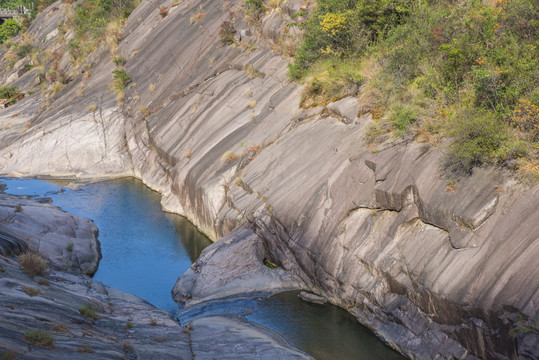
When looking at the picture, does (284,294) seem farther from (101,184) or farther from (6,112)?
(6,112)

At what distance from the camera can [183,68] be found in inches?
1508

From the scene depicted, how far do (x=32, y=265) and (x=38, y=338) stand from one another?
6939 millimetres

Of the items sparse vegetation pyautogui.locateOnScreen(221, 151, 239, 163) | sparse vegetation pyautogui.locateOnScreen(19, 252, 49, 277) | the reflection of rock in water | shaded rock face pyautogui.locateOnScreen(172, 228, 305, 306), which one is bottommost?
the reflection of rock in water

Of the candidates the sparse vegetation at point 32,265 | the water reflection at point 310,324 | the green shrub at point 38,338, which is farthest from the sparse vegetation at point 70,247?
the green shrub at point 38,338

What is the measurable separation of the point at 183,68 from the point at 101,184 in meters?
9.80

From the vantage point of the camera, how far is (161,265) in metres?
23.6

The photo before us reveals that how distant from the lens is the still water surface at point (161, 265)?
1662cm

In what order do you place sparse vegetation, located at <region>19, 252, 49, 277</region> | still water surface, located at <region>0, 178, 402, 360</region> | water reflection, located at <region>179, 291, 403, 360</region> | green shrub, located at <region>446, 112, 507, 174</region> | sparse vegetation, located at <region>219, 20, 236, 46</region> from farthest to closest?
sparse vegetation, located at <region>219, 20, 236, 46</region> → sparse vegetation, located at <region>19, 252, 49, 277</region> → still water surface, located at <region>0, 178, 402, 360</region> → water reflection, located at <region>179, 291, 403, 360</region> → green shrub, located at <region>446, 112, 507, 174</region>

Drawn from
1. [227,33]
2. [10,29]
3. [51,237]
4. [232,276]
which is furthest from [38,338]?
[10,29]

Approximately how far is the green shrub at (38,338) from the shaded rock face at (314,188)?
7.86 m

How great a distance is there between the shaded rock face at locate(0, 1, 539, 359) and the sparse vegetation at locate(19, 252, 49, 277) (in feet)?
16.3

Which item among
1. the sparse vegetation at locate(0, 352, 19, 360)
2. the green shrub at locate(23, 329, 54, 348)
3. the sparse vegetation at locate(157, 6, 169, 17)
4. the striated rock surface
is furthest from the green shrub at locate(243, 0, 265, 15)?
the sparse vegetation at locate(0, 352, 19, 360)

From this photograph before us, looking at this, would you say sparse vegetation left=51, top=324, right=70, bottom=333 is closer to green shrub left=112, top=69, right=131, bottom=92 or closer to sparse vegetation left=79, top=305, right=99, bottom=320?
sparse vegetation left=79, top=305, right=99, bottom=320

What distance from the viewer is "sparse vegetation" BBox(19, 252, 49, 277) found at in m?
18.0
